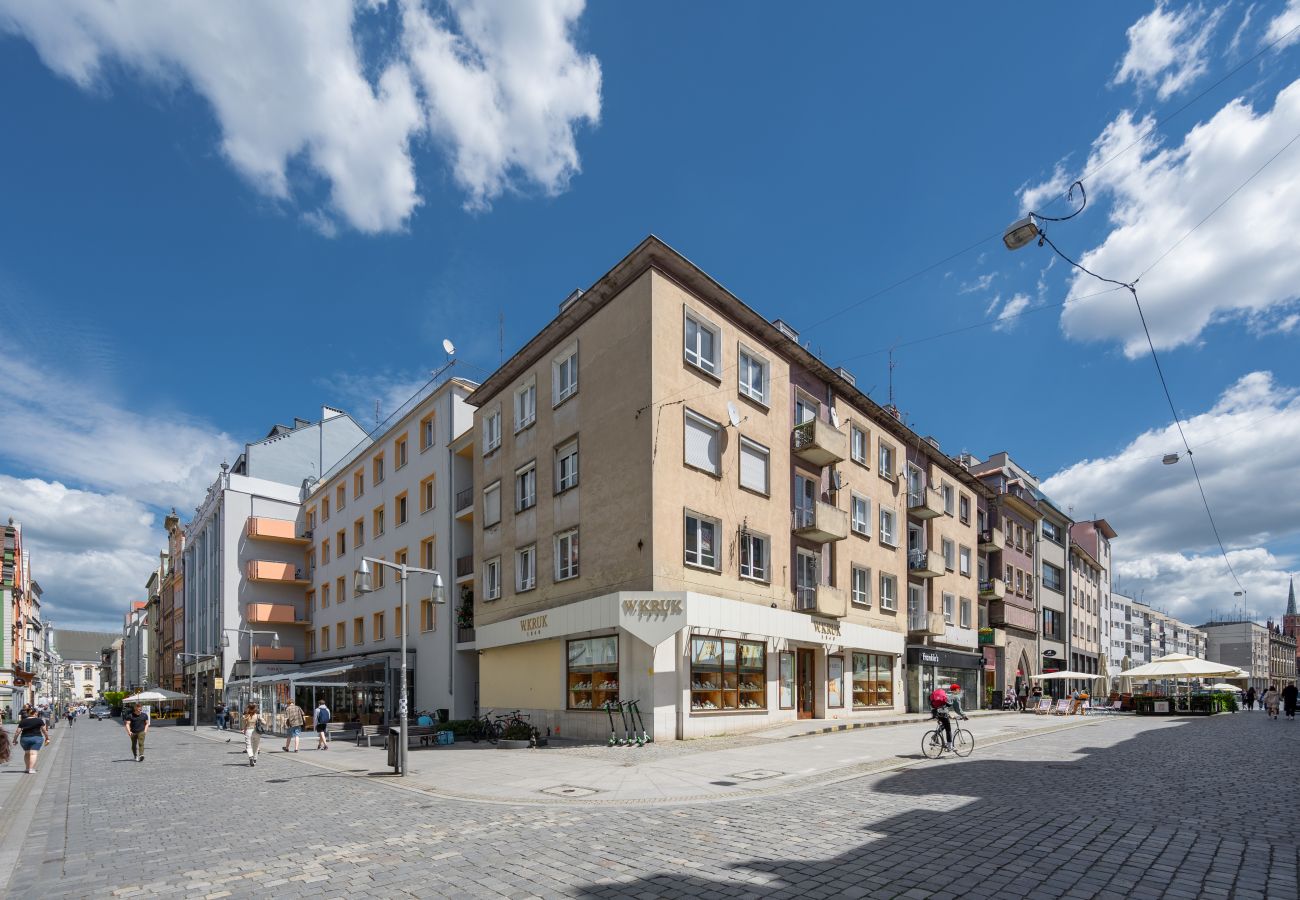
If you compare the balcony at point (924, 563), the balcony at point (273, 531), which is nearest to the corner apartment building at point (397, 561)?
the balcony at point (273, 531)

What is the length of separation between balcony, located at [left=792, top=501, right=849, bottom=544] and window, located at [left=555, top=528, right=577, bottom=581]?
7.72 m

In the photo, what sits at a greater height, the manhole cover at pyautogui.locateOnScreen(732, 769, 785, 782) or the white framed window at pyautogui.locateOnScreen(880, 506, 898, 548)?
the white framed window at pyautogui.locateOnScreen(880, 506, 898, 548)

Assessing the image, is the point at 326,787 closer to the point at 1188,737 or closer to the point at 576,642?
the point at 576,642

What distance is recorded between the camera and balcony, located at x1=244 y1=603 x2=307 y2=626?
48.0m

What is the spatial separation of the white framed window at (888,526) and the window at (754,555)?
31.6ft

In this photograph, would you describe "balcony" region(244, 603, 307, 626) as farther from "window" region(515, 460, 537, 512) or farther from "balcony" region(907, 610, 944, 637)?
"balcony" region(907, 610, 944, 637)

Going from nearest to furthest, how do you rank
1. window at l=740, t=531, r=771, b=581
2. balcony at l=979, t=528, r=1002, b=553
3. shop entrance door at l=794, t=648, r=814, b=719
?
window at l=740, t=531, r=771, b=581
shop entrance door at l=794, t=648, r=814, b=719
balcony at l=979, t=528, r=1002, b=553

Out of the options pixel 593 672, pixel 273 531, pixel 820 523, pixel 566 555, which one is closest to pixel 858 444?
pixel 820 523

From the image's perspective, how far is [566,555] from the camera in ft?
83.3

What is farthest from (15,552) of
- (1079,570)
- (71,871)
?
(1079,570)

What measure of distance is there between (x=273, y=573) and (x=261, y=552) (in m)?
2.35

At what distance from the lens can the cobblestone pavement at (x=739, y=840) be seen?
24.2ft

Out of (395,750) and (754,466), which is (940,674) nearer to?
(754,466)

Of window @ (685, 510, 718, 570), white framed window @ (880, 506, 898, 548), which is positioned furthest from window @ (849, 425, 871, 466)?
window @ (685, 510, 718, 570)
